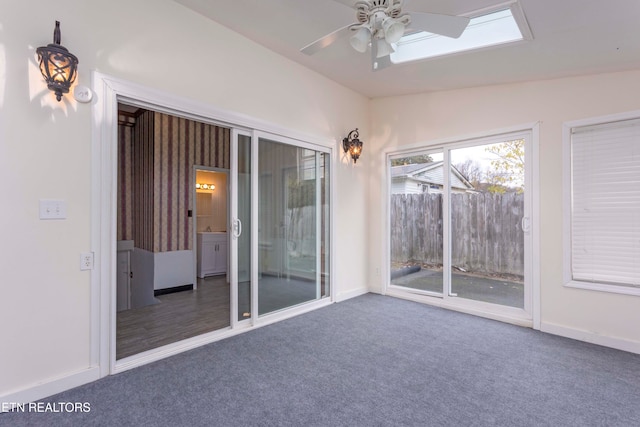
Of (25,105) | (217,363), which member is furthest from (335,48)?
(217,363)

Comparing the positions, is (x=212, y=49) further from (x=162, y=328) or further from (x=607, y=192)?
(x=607, y=192)

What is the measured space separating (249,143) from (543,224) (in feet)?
10.6

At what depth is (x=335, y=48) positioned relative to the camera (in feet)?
10.4

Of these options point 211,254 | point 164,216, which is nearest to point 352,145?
point 164,216

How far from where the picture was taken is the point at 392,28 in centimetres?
201

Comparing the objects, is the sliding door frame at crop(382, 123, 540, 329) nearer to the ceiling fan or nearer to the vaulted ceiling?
the vaulted ceiling

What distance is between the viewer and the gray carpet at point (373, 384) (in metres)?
1.87

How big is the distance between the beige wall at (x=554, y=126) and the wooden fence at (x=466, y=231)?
0.32 meters

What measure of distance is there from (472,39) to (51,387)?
4.22m

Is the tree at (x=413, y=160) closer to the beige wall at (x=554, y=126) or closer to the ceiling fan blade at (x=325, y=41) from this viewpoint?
the beige wall at (x=554, y=126)

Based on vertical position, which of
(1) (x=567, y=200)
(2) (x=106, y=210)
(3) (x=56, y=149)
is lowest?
(2) (x=106, y=210)

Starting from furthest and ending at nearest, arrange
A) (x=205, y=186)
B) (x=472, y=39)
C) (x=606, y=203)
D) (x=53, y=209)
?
(x=205, y=186) < (x=606, y=203) < (x=472, y=39) < (x=53, y=209)

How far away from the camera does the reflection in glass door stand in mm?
3463

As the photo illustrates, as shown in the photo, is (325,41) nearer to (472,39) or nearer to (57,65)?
(472,39)
